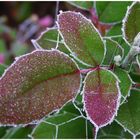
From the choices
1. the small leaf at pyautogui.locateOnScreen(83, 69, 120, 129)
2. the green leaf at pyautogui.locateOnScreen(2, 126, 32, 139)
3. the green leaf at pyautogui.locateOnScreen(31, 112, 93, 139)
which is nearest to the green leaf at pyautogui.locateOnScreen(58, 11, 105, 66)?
the small leaf at pyautogui.locateOnScreen(83, 69, 120, 129)

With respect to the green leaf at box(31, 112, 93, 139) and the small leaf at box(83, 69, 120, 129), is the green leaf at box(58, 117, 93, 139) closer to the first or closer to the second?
the green leaf at box(31, 112, 93, 139)

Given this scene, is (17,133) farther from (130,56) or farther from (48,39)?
(130,56)

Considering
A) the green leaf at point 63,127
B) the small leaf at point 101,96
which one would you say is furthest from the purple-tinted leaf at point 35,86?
the green leaf at point 63,127

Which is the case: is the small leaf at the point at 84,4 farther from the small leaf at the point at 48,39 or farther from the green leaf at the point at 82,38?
the green leaf at the point at 82,38

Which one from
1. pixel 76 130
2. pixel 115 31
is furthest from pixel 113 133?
pixel 115 31

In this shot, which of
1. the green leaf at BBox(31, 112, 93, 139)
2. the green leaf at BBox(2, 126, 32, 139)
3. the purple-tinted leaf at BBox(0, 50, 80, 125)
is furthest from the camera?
the green leaf at BBox(2, 126, 32, 139)
